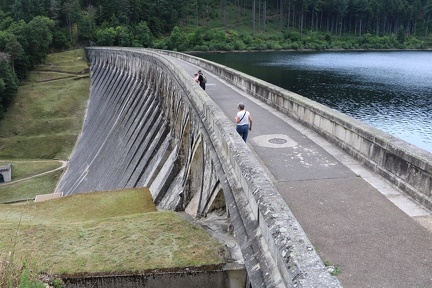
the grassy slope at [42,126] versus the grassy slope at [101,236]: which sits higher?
the grassy slope at [101,236]

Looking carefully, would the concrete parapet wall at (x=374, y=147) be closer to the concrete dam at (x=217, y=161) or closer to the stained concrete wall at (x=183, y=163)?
the concrete dam at (x=217, y=161)

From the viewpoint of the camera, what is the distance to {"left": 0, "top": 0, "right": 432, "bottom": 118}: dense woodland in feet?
283

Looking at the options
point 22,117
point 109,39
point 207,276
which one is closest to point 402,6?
point 109,39

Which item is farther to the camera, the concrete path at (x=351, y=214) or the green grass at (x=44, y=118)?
the green grass at (x=44, y=118)

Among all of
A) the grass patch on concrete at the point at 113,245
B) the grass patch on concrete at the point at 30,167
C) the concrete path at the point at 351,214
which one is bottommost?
the grass patch on concrete at the point at 30,167

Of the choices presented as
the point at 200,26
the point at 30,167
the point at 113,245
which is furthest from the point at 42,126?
the point at 200,26

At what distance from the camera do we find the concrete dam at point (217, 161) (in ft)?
21.8

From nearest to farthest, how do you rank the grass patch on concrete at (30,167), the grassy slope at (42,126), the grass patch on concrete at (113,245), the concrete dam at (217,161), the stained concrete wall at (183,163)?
the stained concrete wall at (183,163) → the concrete dam at (217,161) → the grass patch on concrete at (113,245) → the grassy slope at (42,126) → the grass patch on concrete at (30,167)

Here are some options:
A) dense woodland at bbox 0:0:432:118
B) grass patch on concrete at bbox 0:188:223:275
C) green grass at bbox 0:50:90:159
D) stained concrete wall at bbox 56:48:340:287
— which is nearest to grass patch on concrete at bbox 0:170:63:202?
stained concrete wall at bbox 56:48:340:287

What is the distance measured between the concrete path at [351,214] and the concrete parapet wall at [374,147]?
11.7 inches

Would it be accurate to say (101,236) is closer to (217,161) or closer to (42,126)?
(217,161)

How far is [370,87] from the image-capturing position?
65.2m

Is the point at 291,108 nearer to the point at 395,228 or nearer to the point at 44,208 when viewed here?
the point at 395,228

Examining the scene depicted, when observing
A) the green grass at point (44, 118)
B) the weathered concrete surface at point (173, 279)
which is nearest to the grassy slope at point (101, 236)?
A: the weathered concrete surface at point (173, 279)
